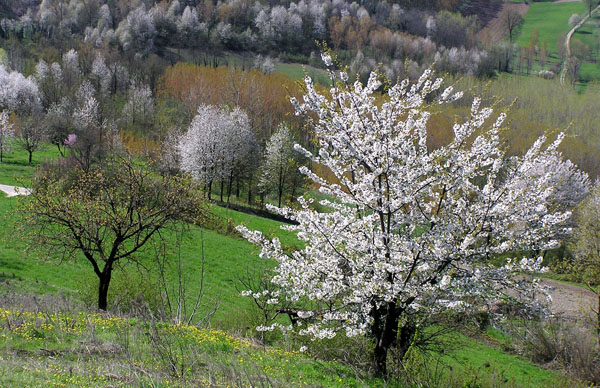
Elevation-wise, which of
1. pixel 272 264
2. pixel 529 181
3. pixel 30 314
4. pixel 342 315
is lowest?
pixel 272 264

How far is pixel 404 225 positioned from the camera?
33.5 feet

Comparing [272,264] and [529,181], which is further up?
[529,181]

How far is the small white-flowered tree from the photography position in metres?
8.52

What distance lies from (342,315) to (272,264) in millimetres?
21826

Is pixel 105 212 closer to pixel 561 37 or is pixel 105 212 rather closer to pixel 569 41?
pixel 569 41

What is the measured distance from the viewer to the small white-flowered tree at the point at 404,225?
28.0 ft

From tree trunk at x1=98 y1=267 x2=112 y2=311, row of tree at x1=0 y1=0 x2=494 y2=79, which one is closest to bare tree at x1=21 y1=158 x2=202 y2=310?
tree trunk at x1=98 y1=267 x2=112 y2=311

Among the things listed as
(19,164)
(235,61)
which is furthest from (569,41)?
(19,164)

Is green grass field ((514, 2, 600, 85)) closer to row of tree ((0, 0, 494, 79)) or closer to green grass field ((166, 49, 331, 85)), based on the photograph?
row of tree ((0, 0, 494, 79))

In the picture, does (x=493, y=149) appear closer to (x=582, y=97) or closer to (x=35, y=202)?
(x=35, y=202)

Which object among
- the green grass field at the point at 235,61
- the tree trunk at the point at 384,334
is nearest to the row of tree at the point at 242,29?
the green grass field at the point at 235,61

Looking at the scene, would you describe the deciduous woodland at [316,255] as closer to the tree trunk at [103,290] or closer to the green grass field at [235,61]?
the tree trunk at [103,290]

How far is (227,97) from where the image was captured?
3147 inches

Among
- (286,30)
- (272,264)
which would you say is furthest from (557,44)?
(272,264)
